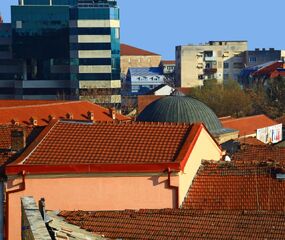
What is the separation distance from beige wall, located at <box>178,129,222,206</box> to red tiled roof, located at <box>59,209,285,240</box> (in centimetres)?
215

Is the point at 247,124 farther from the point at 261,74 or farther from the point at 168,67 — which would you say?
the point at 168,67

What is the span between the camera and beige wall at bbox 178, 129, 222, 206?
20.2 m

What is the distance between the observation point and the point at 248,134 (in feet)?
192

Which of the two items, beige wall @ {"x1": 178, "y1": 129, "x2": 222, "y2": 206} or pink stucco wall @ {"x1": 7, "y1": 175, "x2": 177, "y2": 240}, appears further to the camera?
beige wall @ {"x1": 178, "y1": 129, "x2": 222, "y2": 206}

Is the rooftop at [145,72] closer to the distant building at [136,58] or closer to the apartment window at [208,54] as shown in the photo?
the apartment window at [208,54]

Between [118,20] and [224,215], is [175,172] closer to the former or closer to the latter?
[224,215]

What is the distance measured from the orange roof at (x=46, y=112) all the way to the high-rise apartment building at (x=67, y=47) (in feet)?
104

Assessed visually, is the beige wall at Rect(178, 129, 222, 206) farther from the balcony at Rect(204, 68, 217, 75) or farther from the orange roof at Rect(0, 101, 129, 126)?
the balcony at Rect(204, 68, 217, 75)

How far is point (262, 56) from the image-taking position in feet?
443

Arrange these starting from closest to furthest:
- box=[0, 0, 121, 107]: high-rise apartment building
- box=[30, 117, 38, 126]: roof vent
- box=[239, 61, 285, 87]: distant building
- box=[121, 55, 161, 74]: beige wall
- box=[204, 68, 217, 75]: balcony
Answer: box=[30, 117, 38, 126]: roof vent
box=[0, 0, 121, 107]: high-rise apartment building
box=[239, 61, 285, 87]: distant building
box=[204, 68, 217, 75]: balcony
box=[121, 55, 161, 74]: beige wall

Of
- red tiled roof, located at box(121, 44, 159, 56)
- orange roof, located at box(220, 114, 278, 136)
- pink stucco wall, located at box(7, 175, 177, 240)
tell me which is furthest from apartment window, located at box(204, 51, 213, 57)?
pink stucco wall, located at box(7, 175, 177, 240)

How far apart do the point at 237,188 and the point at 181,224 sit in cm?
395

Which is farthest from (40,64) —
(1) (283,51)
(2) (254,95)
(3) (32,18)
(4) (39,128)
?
(4) (39,128)

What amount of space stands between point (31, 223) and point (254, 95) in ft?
247
